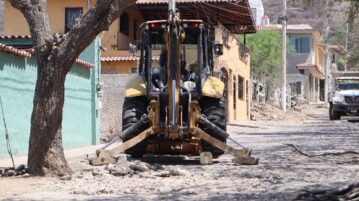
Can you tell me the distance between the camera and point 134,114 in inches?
560

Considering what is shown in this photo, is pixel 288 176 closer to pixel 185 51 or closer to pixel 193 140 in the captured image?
pixel 193 140

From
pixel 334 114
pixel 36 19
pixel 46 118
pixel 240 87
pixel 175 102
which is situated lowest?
pixel 334 114

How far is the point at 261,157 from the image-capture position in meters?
15.2

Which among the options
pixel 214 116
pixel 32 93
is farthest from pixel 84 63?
pixel 214 116

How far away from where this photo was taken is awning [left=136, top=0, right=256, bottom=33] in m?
31.4

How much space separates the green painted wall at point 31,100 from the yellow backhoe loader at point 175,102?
2854 millimetres

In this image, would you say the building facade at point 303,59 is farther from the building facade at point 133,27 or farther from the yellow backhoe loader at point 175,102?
the yellow backhoe loader at point 175,102

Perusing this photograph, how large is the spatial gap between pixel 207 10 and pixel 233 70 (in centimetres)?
345

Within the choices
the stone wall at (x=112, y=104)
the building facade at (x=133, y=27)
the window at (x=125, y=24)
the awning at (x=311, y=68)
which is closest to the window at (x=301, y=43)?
the awning at (x=311, y=68)

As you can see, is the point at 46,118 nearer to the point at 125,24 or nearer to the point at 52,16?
the point at 52,16

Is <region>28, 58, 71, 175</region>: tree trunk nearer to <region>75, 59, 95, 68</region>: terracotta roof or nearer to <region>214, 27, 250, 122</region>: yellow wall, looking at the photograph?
<region>75, 59, 95, 68</region>: terracotta roof

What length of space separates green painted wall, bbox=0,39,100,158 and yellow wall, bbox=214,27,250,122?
9.38 metres

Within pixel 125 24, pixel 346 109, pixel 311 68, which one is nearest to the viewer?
pixel 125 24

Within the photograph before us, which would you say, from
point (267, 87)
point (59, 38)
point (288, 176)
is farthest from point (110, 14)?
A: point (267, 87)
